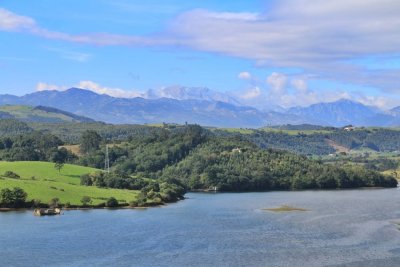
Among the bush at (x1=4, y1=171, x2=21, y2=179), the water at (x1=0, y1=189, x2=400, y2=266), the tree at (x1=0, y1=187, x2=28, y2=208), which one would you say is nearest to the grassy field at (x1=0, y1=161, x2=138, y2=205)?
the bush at (x1=4, y1=171, x2=21, y2=179)

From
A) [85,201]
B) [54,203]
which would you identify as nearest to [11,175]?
[85,201]

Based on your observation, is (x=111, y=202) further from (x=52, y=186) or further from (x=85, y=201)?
(x=52, y=186)

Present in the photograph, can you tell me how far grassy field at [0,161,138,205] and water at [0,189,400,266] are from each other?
37.5 ft

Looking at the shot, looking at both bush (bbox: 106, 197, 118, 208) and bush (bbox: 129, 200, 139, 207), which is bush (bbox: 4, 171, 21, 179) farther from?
bush (bbox: 129, 200, 139, 207)

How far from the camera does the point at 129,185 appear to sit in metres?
184

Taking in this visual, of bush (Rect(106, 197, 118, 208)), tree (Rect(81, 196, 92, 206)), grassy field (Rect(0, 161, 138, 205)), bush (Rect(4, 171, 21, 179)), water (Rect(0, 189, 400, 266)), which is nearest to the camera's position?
water (Rect(0, 189, 400, 266))

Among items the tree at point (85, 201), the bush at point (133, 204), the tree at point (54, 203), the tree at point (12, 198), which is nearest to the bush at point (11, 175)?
the tree at point (54, 203)

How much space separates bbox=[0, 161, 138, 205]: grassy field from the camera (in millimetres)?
147500

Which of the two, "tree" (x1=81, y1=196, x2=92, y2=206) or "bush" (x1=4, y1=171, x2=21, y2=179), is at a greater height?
"bush" (x1=4, y1=171, x2=21, y2=179)

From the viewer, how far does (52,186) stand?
15500 cm

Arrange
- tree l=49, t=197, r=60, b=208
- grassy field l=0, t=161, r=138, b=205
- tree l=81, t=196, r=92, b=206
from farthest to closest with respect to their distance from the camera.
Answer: grassy field l=0, t=161, r=138, b=205, tree l=81, t=196, r=92, b=206, tree l=49, t=197, r=60, b=208

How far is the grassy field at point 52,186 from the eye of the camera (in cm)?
14750

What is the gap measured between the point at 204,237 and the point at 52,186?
62219 millimetres

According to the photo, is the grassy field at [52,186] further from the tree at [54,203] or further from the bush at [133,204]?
the bush at [133,204]
